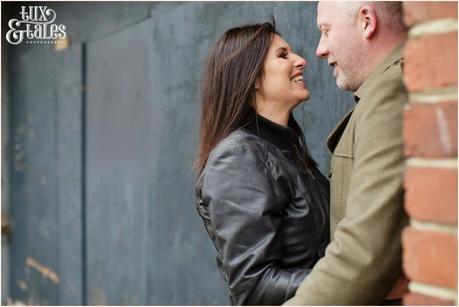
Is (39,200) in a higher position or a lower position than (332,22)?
lower

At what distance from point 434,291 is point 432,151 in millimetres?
248

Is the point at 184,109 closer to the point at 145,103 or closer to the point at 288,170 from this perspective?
the point at 145,103

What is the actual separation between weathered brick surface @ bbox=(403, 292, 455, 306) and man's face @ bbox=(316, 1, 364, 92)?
984 millimetres

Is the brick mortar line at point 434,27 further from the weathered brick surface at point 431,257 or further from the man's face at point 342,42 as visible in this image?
the man's face at point 342,42

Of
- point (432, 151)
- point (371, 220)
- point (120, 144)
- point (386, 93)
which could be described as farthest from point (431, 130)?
point (120, 144)

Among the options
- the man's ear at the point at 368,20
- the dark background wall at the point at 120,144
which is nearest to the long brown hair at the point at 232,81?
the man's ear at the point at 368,20

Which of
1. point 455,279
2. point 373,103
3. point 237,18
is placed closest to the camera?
point 455,279

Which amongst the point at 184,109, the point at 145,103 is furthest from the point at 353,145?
the point at 145,103

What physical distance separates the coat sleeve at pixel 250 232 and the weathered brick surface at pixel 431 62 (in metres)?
0.93

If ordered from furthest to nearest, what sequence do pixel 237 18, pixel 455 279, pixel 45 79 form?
pixel 45 79, pixel 237 18, pixel 455 279

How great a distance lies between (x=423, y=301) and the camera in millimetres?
1249

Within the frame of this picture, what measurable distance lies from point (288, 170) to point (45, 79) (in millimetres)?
5555

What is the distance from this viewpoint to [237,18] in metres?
3.89

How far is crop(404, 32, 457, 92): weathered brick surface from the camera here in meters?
1.14
